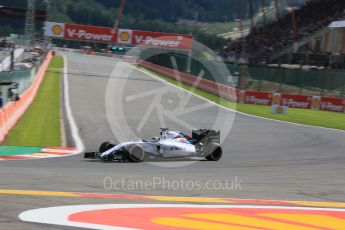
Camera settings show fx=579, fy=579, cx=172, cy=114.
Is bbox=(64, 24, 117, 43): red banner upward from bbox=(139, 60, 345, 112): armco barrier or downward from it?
upward

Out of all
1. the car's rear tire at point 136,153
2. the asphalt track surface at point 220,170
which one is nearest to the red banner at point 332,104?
the asphalt track surface at point 220,170

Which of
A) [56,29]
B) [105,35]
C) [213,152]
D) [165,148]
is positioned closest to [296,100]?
[213,152]

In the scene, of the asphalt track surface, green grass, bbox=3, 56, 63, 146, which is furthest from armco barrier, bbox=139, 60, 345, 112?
the asphalt track surface

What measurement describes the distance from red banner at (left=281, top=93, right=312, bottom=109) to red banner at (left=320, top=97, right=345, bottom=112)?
37.0 inches

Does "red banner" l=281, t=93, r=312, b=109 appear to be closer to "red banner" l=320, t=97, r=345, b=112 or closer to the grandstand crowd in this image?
"red banner" l=320, t=97, r=345, b=112

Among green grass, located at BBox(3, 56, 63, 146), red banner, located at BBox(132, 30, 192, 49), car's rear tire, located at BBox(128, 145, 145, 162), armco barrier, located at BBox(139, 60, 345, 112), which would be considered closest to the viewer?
car's rear tire, located at BBox(128, 145, 145, 162)

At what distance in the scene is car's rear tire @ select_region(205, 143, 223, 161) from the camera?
41.7 ft

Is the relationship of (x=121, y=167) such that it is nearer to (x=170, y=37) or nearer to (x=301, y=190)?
(x=301, y=190)

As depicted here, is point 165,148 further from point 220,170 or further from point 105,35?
point 105,35

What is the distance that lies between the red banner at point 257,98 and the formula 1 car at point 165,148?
25551 mm

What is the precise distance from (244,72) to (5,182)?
3530cm

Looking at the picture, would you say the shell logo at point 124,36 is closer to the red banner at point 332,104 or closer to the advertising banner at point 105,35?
the advertising banner at point 105,35

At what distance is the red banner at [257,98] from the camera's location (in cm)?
3803

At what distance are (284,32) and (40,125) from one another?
45426mm
